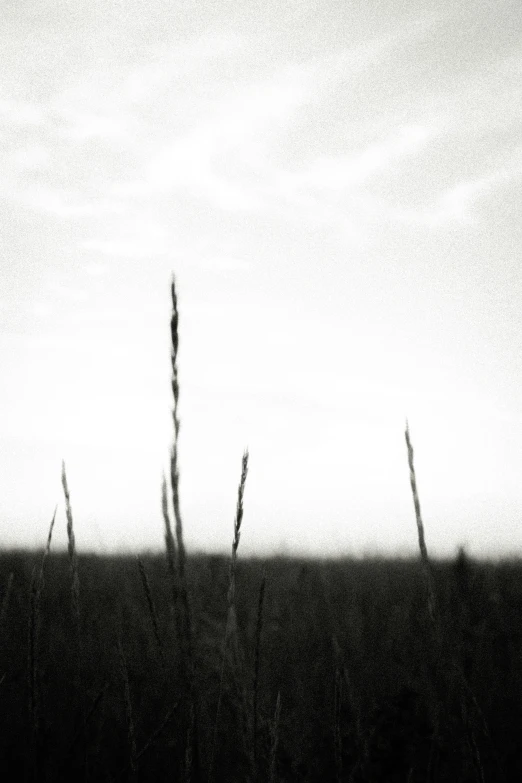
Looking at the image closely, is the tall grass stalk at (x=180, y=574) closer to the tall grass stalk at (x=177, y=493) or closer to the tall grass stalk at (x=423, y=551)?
the tall grass stalk at (x=177, y=493)

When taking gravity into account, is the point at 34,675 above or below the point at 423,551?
below

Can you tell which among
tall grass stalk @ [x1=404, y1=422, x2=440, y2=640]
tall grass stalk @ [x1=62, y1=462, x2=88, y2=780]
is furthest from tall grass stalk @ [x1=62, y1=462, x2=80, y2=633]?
tall grass stalk @ [x1=404, y1=422, x2=440, y2=640]

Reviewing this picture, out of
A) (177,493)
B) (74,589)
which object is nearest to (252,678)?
(74,589)

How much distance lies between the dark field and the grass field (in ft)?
0.05

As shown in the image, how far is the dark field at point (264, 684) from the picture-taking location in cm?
140

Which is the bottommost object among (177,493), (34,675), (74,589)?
(34,675)

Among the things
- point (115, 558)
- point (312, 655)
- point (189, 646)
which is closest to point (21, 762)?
point (189, 646)

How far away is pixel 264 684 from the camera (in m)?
4.54

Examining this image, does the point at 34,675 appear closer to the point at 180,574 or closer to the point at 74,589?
the point at 74,589

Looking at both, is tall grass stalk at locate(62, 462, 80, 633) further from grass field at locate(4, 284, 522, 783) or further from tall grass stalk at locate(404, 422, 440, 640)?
tall grass stalk at locate(404, 422, 440, 640)

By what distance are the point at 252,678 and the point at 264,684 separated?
2.06 metres

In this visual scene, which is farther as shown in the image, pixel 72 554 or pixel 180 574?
pixel 72 554

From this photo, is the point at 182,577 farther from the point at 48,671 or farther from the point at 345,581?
the point at 345,581

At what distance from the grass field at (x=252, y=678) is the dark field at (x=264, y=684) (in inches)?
0.6
